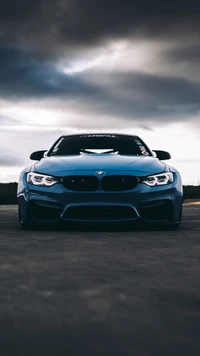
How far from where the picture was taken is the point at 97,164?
8250mm

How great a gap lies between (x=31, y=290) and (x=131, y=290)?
60cm

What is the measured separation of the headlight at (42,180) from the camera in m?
8.06

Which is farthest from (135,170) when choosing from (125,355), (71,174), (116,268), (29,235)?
(125,355)

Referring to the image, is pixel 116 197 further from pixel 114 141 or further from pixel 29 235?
pixel 114 141

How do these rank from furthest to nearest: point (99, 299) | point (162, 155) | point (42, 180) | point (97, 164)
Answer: point (162, 155), point (97, 164), point (42, 180), point (99, 299)

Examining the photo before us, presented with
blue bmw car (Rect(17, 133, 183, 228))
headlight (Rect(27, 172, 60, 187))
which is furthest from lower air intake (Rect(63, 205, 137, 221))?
headlight (Rect(27, 172, 60, 187))

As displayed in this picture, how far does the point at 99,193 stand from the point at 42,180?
29.9 inches

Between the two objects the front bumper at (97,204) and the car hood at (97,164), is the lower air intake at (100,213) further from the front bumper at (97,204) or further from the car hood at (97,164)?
the car hood at (97,164)

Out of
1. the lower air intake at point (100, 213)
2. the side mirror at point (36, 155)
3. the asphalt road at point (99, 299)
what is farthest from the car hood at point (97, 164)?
the asphalt road at point (99, 299)

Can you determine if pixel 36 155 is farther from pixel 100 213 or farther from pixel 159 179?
pixel 159 179

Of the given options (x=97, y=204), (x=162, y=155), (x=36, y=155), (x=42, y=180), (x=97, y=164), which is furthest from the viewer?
(x=162, y=155)

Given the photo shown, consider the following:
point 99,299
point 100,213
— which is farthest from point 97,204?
point 99,299

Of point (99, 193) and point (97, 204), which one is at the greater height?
point (99, 193)

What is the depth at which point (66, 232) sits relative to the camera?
7832 millimetres
